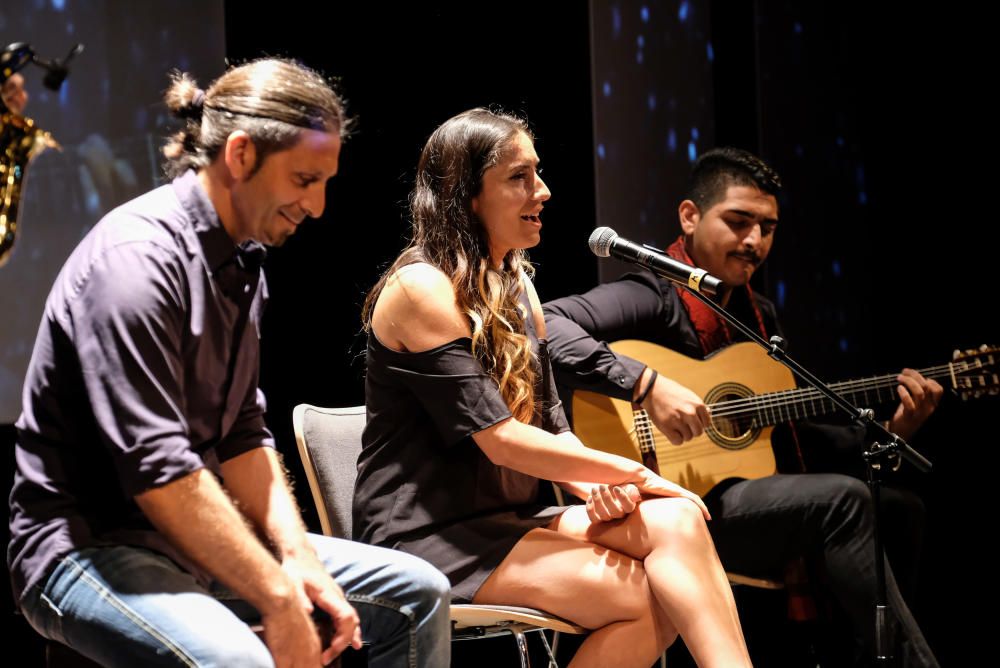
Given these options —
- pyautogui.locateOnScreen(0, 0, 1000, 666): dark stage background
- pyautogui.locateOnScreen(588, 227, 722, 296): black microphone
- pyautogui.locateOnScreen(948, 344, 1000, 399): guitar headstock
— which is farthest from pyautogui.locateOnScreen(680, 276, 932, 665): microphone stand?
pyautogui.locateOnScreen(0, 0, 1000, 666): dark stage background

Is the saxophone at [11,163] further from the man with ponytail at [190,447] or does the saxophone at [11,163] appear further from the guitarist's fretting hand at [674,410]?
the guitarist's fretting hand at [674,410]

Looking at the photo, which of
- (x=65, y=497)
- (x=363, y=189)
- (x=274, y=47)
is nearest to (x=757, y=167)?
(x=363, y=189)

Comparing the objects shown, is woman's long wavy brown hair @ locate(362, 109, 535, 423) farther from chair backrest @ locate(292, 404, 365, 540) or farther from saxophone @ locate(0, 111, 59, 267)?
saxophone @ locate(0, 111, 59, 267)

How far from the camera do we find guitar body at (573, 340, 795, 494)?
309cm

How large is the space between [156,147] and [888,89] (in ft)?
8.97

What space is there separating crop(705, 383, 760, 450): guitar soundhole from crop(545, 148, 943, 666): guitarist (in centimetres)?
13

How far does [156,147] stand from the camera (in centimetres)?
312

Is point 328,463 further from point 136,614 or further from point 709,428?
point 709,428

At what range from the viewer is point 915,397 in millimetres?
3264

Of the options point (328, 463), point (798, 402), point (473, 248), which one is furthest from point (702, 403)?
point (328, 463)

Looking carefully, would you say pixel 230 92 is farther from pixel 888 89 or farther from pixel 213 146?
pixel 888 89

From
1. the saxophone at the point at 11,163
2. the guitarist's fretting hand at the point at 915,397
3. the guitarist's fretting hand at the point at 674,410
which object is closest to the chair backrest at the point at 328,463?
the guitarist's fretting hand at the point at 674,410

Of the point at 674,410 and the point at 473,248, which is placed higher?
the point at 473,248

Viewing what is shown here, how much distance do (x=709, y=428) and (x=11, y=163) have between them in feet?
7.19
